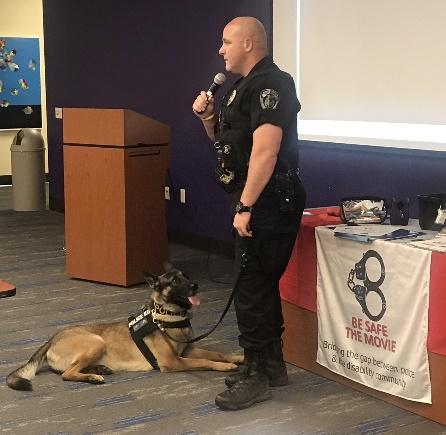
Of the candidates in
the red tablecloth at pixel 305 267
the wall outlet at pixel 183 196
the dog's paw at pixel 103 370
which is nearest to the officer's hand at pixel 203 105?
the red tablecloth at pixel 305 267

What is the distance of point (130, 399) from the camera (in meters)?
3.46

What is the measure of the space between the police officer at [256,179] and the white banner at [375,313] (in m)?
0.24

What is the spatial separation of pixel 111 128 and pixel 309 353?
2.22 metres

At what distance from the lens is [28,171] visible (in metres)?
8.66

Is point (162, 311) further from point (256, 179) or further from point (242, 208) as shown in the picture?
point (256, 179)

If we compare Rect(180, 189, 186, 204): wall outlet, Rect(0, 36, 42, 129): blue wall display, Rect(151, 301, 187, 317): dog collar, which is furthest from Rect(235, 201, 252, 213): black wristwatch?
Rect(0, 36, 42, 129): blue wall display

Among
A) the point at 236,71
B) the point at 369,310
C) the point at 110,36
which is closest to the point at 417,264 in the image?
the point at 369,310

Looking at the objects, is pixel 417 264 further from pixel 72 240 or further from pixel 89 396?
pixel 72 240

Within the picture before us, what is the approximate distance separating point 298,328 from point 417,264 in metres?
0.85

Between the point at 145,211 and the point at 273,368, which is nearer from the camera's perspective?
the point at 273,368

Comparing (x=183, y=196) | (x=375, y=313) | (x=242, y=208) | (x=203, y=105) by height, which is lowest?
(x=375, y=313)

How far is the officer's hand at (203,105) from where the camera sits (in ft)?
11.0

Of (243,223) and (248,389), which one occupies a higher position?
(243,223)

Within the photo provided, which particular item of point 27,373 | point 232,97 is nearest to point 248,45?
point 232,97
